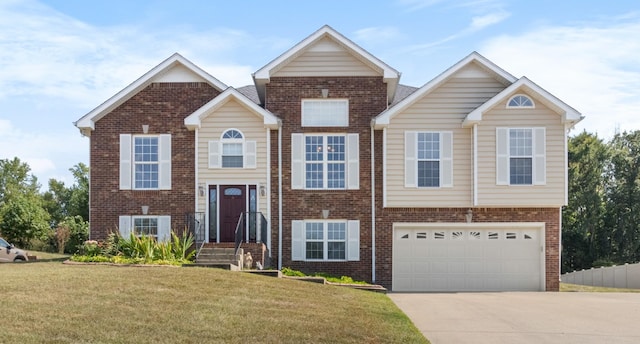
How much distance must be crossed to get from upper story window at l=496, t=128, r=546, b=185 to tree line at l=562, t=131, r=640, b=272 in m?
26.8

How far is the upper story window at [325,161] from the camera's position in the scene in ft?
76.3

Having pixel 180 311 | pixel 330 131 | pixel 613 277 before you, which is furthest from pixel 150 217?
pixel 613 277

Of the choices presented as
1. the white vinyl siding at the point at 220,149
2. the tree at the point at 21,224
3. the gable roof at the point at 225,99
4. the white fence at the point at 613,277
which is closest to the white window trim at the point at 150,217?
the white vinyl siding at the point at 220,149

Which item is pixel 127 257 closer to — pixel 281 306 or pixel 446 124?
pixel 281 306

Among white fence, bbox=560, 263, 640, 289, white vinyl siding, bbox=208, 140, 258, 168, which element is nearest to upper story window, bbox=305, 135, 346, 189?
white vinyl siding, bbox=208, 140, 258, 168

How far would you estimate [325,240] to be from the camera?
76.3 ft

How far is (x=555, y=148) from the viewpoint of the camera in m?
22.4

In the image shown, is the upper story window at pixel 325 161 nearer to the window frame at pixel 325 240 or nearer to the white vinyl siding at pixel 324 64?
the window frame at pixel 325 240

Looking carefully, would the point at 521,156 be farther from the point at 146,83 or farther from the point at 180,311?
the point at 180,311

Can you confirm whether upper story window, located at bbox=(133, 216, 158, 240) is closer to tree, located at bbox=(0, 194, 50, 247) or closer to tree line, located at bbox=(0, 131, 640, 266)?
tree, located at bbox=(0, 194, 50, 247)

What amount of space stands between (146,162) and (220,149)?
246 centimetres

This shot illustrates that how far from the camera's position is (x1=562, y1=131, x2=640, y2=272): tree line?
47.8 m

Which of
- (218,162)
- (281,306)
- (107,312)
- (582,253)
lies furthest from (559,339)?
(582,253)

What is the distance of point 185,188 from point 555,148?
37.8 feet
